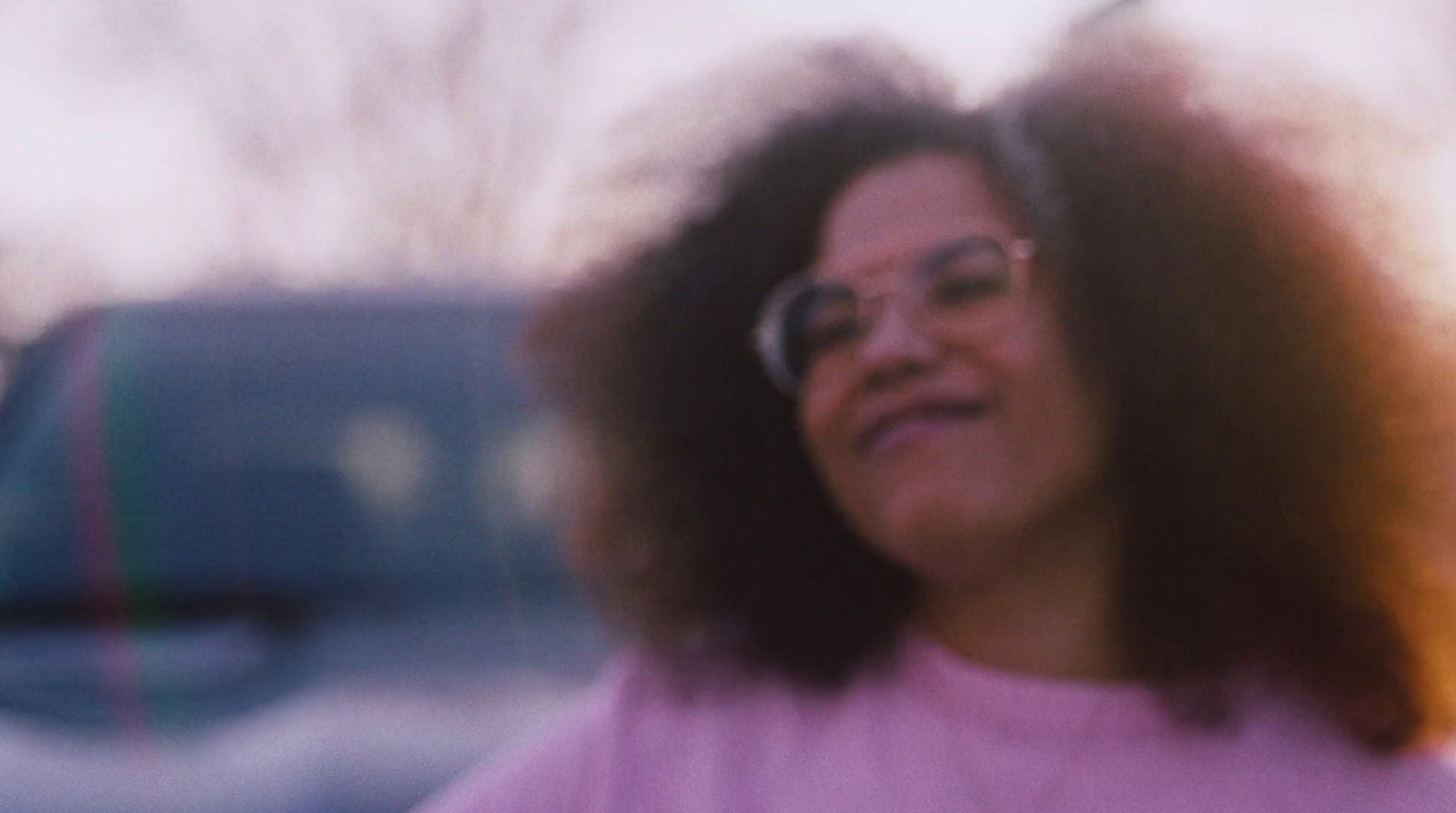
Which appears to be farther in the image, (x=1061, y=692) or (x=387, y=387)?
(x=387, y=387)

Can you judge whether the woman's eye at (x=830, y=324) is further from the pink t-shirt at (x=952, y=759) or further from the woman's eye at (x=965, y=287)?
the pink t-shirt at (x=952, y=759)

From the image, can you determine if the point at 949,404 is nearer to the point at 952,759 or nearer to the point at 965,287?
the point at 965,287

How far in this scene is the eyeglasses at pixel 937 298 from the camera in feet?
5.55

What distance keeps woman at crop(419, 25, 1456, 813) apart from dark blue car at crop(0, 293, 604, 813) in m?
0.29

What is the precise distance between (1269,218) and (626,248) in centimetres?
65

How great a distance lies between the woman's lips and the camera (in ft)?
5.39

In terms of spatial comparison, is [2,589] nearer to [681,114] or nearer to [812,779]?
[681,114]

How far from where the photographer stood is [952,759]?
Answer: 5.47ft

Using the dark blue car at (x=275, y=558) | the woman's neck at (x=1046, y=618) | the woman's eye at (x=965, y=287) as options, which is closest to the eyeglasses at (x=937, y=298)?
the woman's eye at (x=965, y=287)

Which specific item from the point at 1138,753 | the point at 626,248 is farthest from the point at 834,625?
the point at 626,248

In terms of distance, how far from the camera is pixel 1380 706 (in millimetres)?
1715

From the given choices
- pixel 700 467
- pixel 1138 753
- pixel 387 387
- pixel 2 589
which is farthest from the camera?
pixel 387 387

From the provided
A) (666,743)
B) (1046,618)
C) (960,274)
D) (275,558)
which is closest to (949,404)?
(960,274)

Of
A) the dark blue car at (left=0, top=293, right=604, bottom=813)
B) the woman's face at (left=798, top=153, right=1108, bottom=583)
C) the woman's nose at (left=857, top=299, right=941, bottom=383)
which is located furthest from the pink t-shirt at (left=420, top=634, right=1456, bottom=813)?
the dark blue car at (left=0, top=293, right=604, bottom=813)
